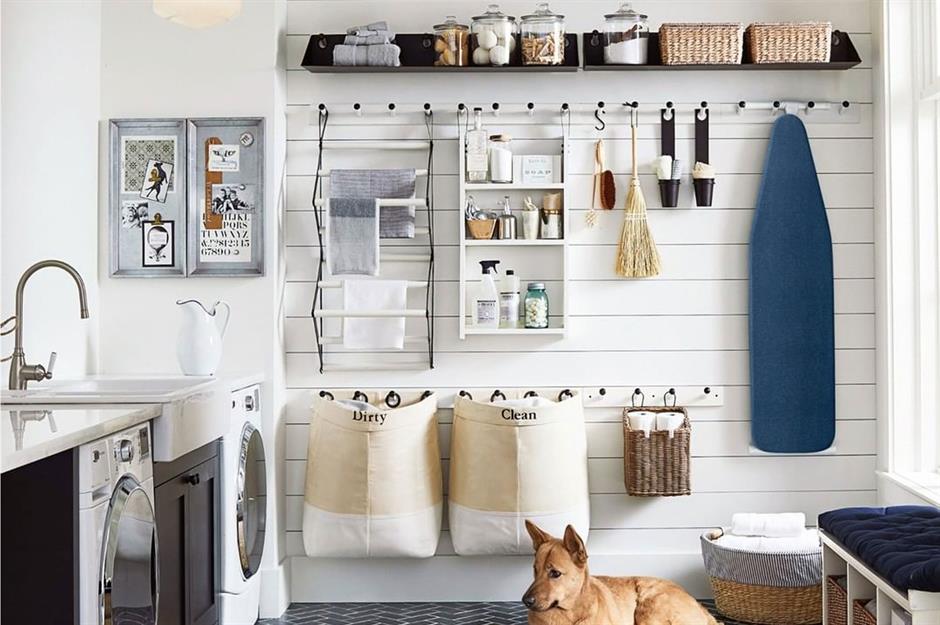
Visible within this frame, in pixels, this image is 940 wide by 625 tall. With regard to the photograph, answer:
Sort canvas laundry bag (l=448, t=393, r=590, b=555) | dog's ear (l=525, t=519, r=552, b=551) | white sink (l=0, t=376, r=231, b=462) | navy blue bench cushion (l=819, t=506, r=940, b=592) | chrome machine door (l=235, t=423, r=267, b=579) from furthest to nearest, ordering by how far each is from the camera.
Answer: canvas laundry bag (l=448, t=393, r=590, b=555)
chrome machine door (l=235, t=423, r=267, b=579)
dog's ear (l=525, t=519, r=552, b=551)
white sink (l=0, t=376, r=231, b=462)
navy blue bench cushion (l=819, t=506, r=940, b=592)

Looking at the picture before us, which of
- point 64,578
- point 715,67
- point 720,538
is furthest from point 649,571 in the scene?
point 64,578

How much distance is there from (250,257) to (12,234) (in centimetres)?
89

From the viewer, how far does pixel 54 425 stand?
94.2 inches

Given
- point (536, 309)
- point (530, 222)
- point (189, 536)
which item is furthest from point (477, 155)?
point (189, 536)

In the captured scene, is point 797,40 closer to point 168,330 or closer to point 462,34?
point 462,34

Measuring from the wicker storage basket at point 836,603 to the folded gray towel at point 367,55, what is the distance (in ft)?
7.99

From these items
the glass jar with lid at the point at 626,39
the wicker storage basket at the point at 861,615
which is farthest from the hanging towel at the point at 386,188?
the wicker storage basket at the point at 861,615

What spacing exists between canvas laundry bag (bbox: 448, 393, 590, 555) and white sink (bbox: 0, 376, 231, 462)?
98 centimetres

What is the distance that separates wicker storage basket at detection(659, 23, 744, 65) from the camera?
13.1ft

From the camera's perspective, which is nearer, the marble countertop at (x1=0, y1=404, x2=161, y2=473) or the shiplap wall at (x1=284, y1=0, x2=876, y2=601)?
the marble countertop at (x1=0, y1=404, x2=161, y2=473)

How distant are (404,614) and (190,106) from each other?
6.99 feet

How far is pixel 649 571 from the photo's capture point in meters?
4.17

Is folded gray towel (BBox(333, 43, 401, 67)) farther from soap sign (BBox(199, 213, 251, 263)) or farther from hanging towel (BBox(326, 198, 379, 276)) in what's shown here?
soap sign (BBox(199, 213, 251, 263))

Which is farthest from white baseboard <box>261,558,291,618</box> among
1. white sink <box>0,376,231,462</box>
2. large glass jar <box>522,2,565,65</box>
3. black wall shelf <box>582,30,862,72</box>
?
black wall shelf <box>582,30,862,72</box>
